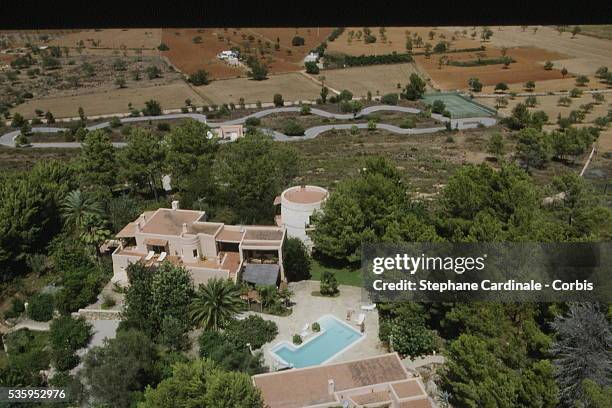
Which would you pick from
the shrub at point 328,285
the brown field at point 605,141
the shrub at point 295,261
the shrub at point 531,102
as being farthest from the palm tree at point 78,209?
the shrub at point 531,102

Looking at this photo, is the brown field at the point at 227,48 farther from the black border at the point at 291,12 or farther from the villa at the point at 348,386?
the black border at the point at 291,12

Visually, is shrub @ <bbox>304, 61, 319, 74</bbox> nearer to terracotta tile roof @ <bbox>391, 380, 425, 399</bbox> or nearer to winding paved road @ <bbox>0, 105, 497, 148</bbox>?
winding paved road @ <bbox>0, 105, 497, 148</bbox>

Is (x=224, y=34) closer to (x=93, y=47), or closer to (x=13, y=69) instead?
(x=93, y=47)

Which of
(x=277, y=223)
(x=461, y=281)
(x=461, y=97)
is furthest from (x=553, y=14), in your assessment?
(x=461, y=97)

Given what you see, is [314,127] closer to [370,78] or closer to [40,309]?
[370,78]

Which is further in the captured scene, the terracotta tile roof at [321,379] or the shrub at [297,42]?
the shrub at [297,42]

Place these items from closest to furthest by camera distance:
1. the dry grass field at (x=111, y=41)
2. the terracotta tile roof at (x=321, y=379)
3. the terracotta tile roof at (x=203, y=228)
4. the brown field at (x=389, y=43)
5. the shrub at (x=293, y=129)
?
the terracotta tile roof at (x=321, y=379) → the terracotta tile roof at (x=203, y=228) → the shrub at (x=293, y=129) → the brown field at (x=389, y=43) → the dry grass field at (x=111, y=41)

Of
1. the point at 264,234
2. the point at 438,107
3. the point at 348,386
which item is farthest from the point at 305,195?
the point at 438,107
